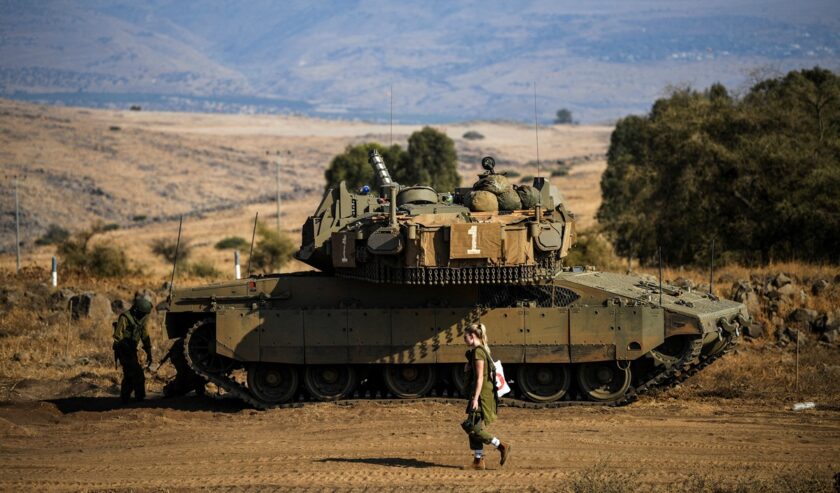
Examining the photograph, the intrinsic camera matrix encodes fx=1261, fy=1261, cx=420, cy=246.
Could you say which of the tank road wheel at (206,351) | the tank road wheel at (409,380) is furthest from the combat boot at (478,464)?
the tank road wheel at (206,351)

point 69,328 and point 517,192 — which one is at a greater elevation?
point 517,192

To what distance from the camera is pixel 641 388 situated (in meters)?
17.0

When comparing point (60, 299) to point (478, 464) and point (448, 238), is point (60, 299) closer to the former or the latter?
point (448, 238)

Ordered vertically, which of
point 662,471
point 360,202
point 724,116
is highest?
point 724,116

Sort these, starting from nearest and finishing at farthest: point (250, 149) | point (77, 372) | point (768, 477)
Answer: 1. point (768, 477)
2. point (77, 372)
3. point (250, 149)

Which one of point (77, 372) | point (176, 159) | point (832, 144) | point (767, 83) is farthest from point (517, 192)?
point (176, 159)

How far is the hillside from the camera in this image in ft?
212

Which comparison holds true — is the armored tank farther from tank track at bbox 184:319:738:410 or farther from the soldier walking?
the soldier walking

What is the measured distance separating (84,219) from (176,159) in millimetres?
22366

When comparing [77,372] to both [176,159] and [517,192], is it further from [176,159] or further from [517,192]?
[176,159]

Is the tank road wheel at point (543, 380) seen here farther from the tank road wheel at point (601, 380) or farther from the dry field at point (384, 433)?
the dry field at point (384, 433)

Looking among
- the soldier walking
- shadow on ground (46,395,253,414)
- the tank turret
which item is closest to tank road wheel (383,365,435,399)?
the tank turret

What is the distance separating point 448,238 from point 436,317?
4.82 feet

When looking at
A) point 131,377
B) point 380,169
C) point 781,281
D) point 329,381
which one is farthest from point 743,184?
point 131,377
